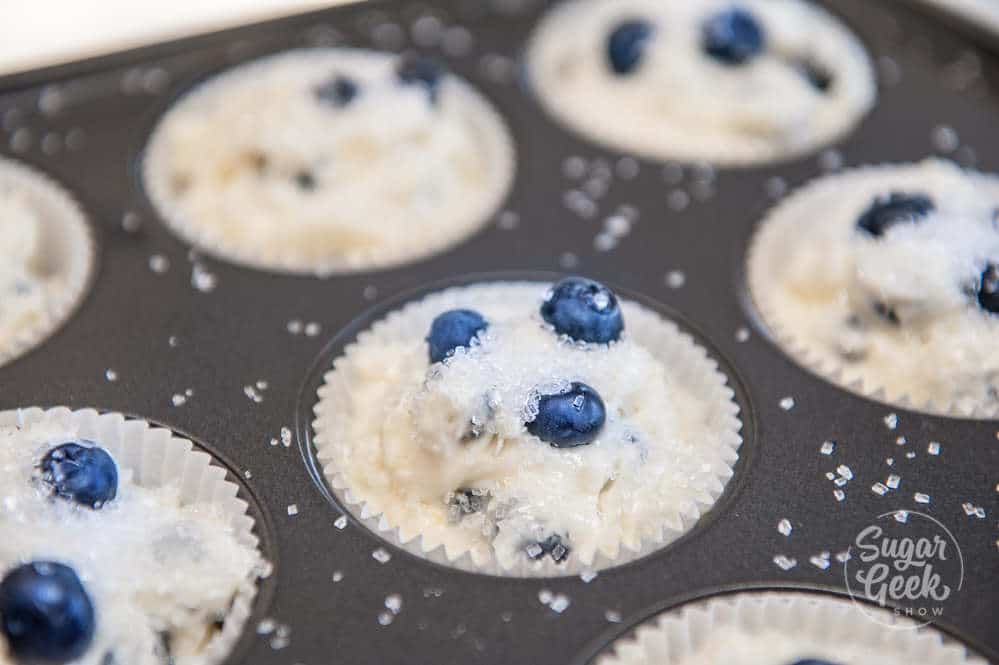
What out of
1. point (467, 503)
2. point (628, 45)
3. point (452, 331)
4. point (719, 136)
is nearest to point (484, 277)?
point (452, 331)

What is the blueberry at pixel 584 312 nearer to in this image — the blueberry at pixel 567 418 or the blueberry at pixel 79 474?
the blueberry at pixel 567 418

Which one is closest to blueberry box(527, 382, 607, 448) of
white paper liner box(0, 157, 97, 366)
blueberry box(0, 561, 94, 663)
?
blueberry box(0, 561, 94, 663)

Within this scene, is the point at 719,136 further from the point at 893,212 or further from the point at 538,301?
the point at 538,301

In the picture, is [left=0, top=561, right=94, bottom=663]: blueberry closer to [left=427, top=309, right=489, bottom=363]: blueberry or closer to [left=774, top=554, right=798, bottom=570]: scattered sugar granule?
[left=427, top=309, right=489, bottom=363]: blueberry

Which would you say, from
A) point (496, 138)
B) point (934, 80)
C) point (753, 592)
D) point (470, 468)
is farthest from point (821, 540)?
point (934, 80)

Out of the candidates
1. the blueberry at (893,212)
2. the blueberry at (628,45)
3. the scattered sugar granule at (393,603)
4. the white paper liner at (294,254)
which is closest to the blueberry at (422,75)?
the white paper liner at (294,254)

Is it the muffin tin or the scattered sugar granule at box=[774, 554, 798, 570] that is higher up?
the scattered sugar granule at box=[774, 554, 798, 570]

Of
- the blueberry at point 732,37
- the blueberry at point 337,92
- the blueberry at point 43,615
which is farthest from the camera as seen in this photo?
the blueberry at point 732,37
